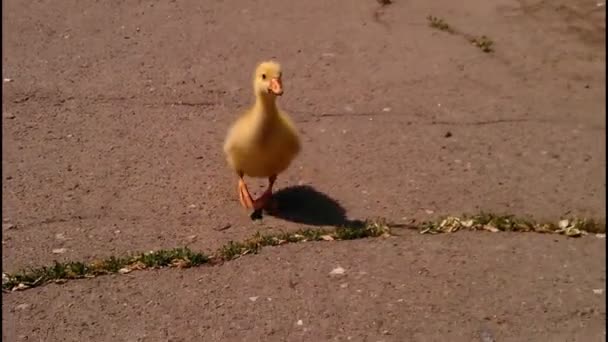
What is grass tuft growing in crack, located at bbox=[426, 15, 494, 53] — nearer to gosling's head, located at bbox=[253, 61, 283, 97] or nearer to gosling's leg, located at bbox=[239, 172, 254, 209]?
gosling's leg, located at bbox=[239, 172, 254, 209]

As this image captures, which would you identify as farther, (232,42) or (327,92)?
(232,42)

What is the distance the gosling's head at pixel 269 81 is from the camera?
3.88 metres

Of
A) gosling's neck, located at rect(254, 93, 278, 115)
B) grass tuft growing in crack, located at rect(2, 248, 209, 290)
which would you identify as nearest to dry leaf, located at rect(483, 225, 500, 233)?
gosling's neck, located at rect(254, 93, 278, 115)

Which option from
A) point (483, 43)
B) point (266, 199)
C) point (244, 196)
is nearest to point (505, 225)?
point (266, 199)

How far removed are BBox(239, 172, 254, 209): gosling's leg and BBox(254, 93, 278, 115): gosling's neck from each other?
440 mm

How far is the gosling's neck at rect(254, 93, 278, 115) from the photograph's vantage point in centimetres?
401

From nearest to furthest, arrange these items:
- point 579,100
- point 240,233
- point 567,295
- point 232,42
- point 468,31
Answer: point 567,295
point 240,233
point 579,100
point 232,42
point 468,31

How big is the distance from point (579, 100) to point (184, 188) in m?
2.96

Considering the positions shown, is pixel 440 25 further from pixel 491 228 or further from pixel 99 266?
pixel 99 266

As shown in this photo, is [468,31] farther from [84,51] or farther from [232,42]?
[84,51]

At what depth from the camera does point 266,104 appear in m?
4.02

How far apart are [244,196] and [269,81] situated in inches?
28.5

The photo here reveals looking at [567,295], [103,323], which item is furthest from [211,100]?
[567,295]

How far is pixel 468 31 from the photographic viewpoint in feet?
22.5
